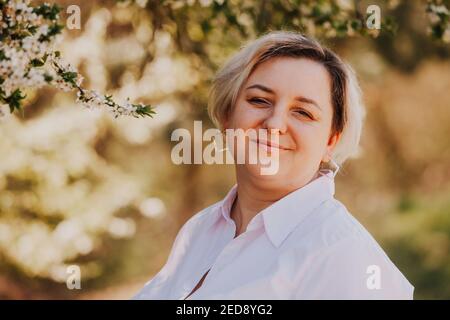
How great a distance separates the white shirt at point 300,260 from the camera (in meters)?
1.80

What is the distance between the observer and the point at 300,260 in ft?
6.04

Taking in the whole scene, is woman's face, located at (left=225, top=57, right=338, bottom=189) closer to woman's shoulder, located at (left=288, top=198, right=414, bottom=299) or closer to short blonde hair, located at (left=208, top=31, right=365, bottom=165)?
short blonde hair, located at (left=208, top=31, right=365, bottom=165)

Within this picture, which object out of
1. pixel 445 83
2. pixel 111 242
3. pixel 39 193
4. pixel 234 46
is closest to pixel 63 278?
pixel 39 193

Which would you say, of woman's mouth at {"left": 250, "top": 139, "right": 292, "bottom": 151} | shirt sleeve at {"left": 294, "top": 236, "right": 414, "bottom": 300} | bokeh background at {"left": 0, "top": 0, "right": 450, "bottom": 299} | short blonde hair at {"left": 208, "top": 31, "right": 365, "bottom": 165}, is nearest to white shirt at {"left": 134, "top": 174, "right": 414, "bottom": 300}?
shirt sleeve at {"left": 294, "top": 236, "right": 414, "bottom": 300}

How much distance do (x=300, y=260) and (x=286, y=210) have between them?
10.1 inches

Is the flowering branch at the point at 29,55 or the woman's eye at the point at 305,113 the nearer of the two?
the flowering branch at the point at 29,55

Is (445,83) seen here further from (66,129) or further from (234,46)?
(234,46)

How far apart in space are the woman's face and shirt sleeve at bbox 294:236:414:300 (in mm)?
388

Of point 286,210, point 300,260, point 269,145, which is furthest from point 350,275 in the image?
point 269,145

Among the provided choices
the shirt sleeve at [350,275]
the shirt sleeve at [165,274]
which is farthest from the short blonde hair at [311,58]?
the shirt sleeve at [350,275]

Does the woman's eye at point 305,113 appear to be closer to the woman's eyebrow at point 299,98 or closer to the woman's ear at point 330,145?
the woman's eyebrow at point 299,98

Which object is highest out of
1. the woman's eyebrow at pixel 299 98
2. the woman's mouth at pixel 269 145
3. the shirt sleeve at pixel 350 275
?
the woman's eyebrow at pixel 299 98
